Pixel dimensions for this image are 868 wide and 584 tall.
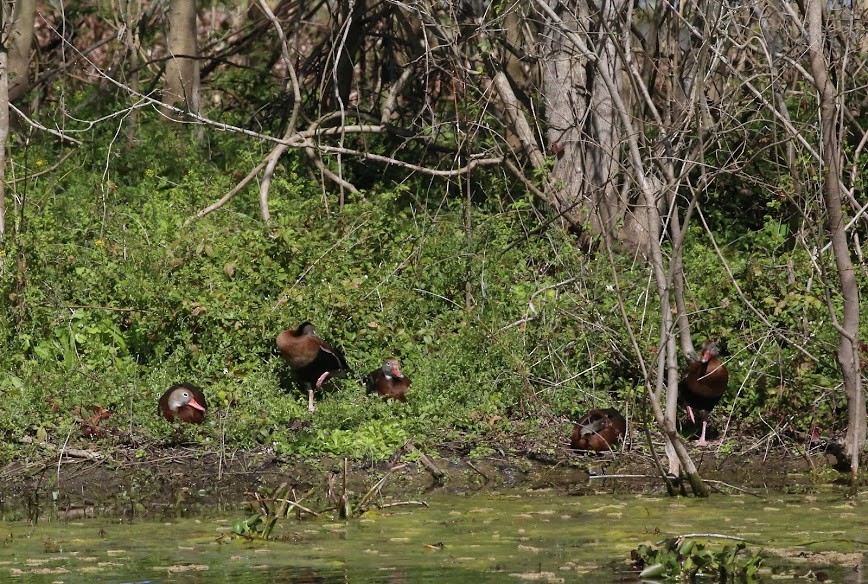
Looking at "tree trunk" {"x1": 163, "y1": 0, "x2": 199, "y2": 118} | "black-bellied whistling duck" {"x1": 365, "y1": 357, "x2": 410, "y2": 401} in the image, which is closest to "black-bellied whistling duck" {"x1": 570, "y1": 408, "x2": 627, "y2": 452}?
"black-bellied whistling duck" {"x1": 365, "y1": 357, "x2": 410, "y2": 401}

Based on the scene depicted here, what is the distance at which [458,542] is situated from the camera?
748cm

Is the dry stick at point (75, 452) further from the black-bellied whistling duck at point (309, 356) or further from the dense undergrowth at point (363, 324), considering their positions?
the black-bellied whistling duck at point (309, 356)

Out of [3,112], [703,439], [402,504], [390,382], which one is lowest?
[402,504]

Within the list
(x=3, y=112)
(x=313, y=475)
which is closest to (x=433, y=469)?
(x=313, y=475)

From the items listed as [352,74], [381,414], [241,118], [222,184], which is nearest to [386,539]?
[381,414]

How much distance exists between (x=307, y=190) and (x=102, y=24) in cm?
818

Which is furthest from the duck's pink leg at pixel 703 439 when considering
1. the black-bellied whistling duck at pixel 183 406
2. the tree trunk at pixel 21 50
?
the tree trunk at pixel 21 50

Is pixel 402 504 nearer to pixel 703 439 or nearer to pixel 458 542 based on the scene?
pixel 458 542

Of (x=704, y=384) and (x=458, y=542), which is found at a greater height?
(x=704, y=384)

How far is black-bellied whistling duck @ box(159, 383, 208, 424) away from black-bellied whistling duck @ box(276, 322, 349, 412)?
2.57 feet

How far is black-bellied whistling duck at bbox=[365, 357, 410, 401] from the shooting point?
34.2ft

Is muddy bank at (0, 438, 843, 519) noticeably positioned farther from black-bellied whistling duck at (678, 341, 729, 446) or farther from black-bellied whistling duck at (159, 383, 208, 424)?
black-bellied whistling duck at (678, 341, 729, 446)

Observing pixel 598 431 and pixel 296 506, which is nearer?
pixel 296 506

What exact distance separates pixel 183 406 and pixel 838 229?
4.57 meters
